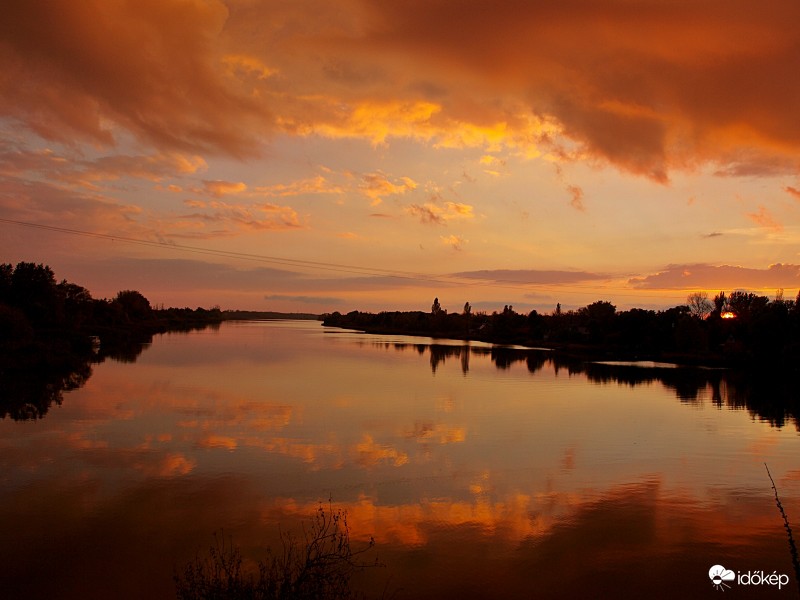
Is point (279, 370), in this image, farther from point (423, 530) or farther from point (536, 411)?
point (423, 530)

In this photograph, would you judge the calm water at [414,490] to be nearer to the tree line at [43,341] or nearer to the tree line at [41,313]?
the tree line at [43,341]

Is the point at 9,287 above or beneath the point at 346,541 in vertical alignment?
above

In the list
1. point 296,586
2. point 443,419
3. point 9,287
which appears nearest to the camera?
point 296,586

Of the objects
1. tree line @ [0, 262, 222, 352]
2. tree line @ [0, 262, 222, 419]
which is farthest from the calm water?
tree line @ [0, 262, 222, 352]

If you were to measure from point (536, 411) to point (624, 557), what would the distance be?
16.9m

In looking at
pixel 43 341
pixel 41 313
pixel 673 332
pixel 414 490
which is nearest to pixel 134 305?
pixel 41 313

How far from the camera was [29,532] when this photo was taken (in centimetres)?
1071

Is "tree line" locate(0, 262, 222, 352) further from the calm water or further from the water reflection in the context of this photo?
the water reflection

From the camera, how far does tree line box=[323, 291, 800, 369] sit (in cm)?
5781

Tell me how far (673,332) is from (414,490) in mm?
75811

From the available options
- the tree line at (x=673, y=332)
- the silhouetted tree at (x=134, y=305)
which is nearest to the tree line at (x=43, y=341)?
the silhouetted tree at (x=134, y=305)

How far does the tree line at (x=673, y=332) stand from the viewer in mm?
57812

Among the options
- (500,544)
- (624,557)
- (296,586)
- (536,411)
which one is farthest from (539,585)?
(536,411)

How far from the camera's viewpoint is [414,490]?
14.0 meters
